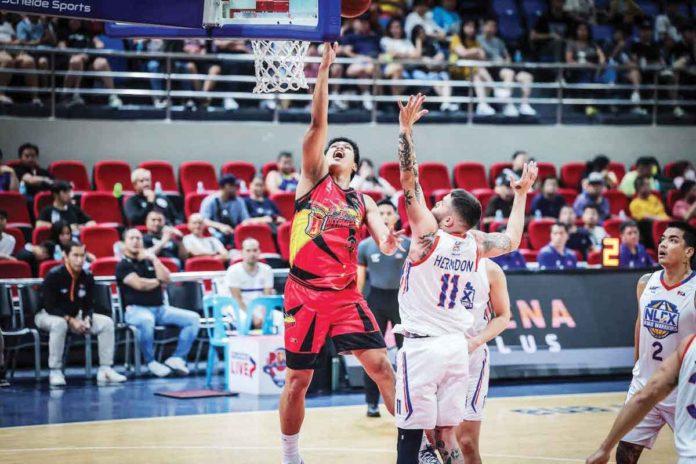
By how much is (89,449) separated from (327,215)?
3.11 m

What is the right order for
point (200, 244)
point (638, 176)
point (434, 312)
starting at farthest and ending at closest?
point (638, 176) → point (200, 244) → point (434, 312)

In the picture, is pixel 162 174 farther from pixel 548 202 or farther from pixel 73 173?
pixel 548 202

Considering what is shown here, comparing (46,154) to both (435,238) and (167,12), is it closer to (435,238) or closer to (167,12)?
(167,12)

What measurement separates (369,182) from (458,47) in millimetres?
4258

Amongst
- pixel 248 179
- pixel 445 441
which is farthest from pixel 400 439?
pixel 248 179

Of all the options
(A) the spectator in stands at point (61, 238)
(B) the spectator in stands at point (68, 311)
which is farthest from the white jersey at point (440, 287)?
(A) the spectator in stands at point (61, 238)

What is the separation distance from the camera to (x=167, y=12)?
24.0ft

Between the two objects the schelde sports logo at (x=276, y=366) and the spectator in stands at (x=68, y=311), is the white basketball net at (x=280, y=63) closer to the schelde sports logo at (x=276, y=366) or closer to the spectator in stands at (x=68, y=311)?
the schelde sports logo at (x=276, y=366)

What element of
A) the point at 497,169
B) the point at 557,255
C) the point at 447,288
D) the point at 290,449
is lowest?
the point at 290,449

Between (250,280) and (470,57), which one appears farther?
(470,57)

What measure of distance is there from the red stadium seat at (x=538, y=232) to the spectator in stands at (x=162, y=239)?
17.1ft

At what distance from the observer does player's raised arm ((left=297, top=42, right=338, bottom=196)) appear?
7125 mm

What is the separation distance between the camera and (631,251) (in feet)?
47.3

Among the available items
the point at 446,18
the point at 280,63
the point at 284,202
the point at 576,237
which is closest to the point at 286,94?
the point at 284,202
